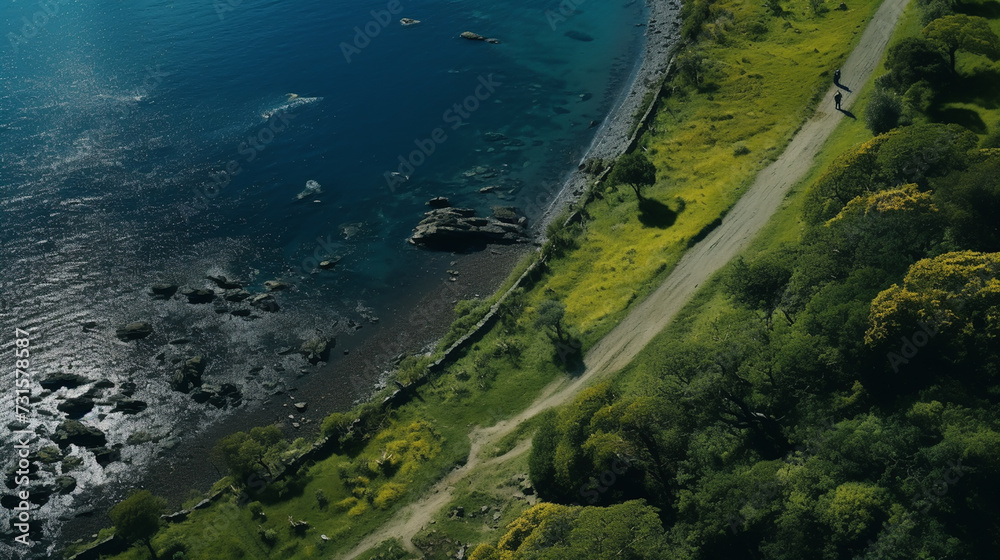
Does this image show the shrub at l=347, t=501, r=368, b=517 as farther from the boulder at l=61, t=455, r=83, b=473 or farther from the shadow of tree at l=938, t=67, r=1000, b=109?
the shadow of tree at l=938, t=67, r=1000, b=109

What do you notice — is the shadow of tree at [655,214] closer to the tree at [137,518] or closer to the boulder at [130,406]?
the boulder at [130,406]

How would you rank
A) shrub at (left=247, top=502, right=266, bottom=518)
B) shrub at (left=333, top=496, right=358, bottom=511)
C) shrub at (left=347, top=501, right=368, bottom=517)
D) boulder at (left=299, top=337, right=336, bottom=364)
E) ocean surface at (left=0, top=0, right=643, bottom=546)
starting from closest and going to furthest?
shrub at (left=347, top=501, right=368, bottom=517), shrub at (left=333, top=496, right=358, bottom=511), shrub at (left=247, top=502, right=266, bottom=518), boulder at (left=299, top=337, right=336, bottom=364), ocean surface at (left=0, top=0, right=643, bottom=546)

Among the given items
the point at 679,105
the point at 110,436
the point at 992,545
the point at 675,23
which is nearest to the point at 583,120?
the point at 679,105

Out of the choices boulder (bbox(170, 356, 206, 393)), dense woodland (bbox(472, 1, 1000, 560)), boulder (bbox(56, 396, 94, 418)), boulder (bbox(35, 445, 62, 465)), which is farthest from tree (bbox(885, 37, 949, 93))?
boulder (bbox(35, 445, 62, 465))

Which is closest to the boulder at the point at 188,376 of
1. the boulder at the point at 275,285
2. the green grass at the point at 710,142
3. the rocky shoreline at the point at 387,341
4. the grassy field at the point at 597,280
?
the rocky shoreline at the point at 387,341

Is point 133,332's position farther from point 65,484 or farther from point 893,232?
point 893,232

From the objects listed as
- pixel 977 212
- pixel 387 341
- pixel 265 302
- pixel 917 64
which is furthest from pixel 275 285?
pixel 917 64
